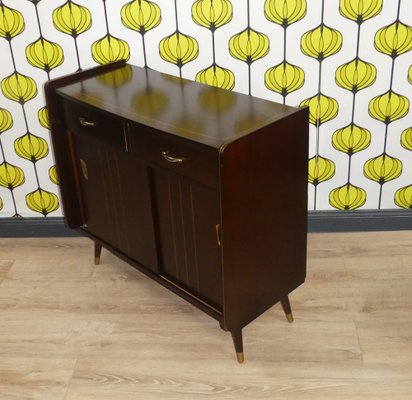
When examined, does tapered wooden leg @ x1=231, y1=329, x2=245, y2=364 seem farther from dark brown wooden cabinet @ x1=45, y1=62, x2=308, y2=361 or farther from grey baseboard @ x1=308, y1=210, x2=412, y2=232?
grey baseboard @ x1=308, y1=210, x2=412, y2=232

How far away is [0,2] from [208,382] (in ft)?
5.67

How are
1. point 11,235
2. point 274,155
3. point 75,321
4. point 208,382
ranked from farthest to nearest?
point 11,235
point 75,321
point 208,382
point 274,155

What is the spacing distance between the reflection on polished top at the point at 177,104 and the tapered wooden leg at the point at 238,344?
72 cm

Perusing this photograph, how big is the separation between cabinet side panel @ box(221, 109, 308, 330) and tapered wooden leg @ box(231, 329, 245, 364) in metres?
0.06

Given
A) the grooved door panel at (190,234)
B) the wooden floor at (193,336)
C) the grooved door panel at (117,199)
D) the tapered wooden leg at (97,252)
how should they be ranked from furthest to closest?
the tapered wooden leg at (97,252)
the grooved door panel at (117,199)
the wooden floor at (193,336)
the grooved door panel at (190,234)

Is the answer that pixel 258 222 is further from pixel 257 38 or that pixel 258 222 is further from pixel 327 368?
pixel 257 38

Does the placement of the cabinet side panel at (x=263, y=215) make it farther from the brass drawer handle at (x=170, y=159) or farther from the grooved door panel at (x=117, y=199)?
the grooved door panel at (x=117, y=199)

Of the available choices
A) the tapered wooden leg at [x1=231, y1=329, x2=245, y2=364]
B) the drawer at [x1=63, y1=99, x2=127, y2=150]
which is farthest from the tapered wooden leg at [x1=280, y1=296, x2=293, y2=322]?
the drawer at [x1=63, y1=99, x2=127, y2=150]

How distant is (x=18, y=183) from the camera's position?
121 inches

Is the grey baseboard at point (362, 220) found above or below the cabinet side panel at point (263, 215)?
below

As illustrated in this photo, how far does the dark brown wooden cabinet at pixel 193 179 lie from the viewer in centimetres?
198

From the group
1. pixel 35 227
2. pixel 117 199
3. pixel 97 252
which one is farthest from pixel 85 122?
pixel 35 227

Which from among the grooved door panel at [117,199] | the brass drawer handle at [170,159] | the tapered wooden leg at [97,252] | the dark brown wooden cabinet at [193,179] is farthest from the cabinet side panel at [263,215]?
Result: the tapered wooden leg at [97,252]

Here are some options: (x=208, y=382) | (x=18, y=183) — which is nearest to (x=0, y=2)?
(x=18, y=183)
